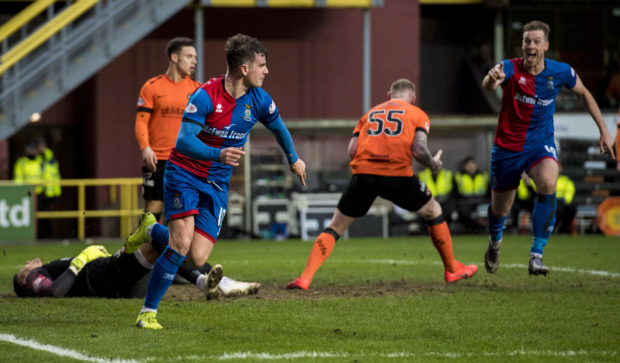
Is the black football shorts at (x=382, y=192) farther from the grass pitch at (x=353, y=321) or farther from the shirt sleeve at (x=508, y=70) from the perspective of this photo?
the shirt sleeve at (x=508, y=70)

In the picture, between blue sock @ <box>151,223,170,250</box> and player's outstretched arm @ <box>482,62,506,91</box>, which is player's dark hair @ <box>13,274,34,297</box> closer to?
blue sock @ <box>151,223,170,250</box>

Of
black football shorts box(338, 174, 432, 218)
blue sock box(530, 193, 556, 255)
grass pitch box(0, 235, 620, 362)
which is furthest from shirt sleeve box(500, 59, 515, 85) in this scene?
grass pitch box(0, 235, 620, 362)

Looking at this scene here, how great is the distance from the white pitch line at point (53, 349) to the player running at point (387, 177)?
318cm

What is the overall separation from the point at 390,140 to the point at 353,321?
260 centimetres

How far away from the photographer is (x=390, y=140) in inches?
343

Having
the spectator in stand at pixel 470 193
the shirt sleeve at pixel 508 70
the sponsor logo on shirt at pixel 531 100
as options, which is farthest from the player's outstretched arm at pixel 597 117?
the spectator in stand at pixel 470 193

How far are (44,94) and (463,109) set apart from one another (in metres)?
12.7

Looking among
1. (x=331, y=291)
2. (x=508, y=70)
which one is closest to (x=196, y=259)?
(x=331, y=291)

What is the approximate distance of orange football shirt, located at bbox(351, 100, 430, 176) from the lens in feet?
28.5

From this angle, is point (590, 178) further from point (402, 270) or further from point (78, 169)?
point (78, 169)

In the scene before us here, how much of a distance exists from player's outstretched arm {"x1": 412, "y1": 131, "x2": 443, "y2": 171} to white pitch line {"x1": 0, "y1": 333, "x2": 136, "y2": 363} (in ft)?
12.4

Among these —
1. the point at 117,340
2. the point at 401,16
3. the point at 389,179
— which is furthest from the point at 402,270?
the point at 401,16

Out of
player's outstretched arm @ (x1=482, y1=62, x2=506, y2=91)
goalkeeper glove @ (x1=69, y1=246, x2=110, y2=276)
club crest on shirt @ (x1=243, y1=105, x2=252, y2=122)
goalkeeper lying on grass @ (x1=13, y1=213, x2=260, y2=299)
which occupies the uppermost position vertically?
player's outstretched arm @ (x1=482, y1=62, x2=506, y2=91)

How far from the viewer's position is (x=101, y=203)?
857 inches
